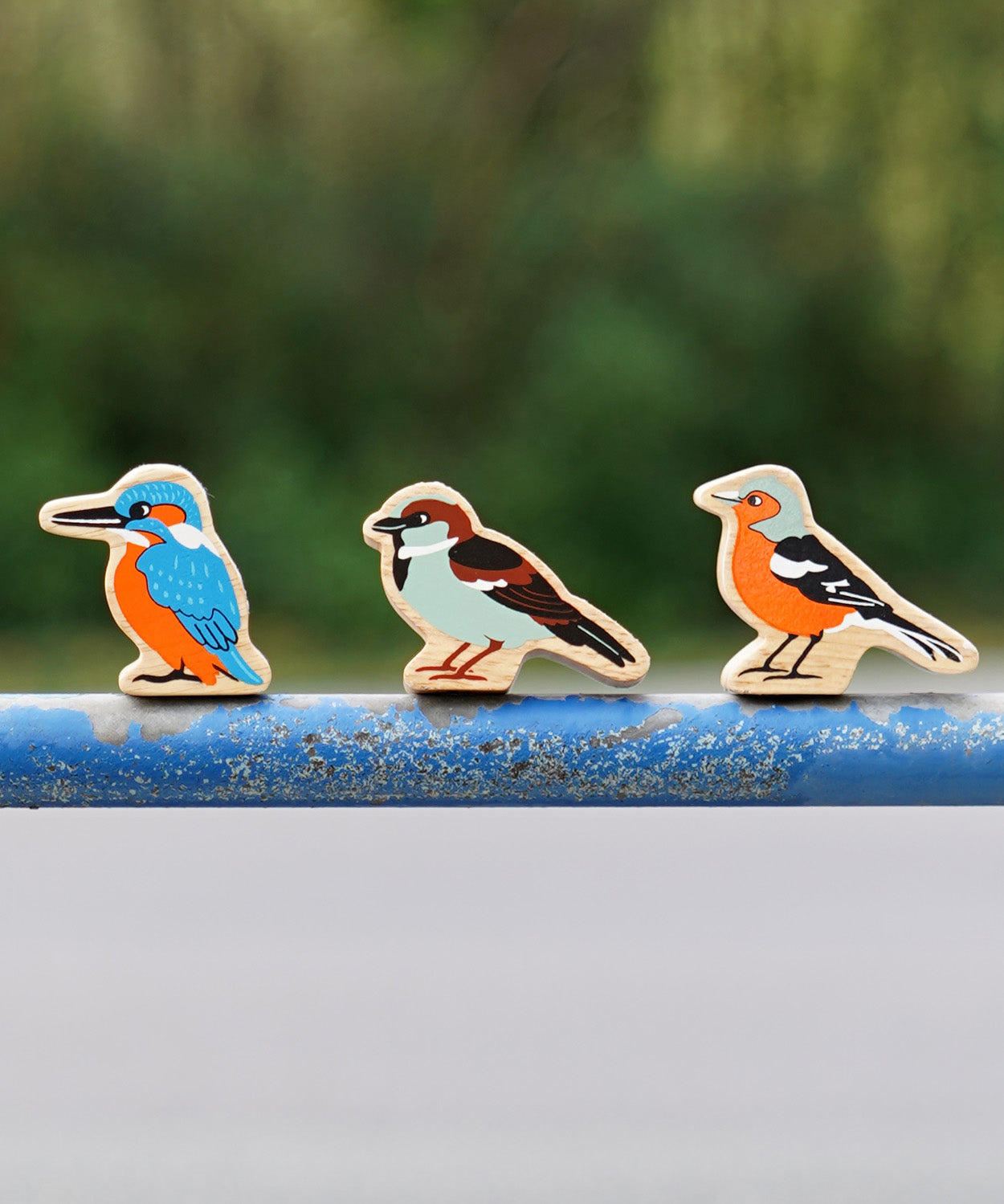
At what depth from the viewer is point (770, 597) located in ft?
3.14

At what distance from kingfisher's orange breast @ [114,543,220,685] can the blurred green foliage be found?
2087mm

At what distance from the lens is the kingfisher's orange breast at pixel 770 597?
952 millimetres

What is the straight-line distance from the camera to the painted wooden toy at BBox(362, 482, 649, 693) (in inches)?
37.1

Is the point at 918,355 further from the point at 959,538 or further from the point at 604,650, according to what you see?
the point at 604,650

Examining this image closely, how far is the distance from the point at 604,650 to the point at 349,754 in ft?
0.67

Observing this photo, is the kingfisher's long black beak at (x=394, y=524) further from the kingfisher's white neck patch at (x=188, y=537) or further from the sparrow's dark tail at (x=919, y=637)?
the sparrow's dark tail at (x=919, y=637)

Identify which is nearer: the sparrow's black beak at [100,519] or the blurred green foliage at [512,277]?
the sparrow's black beak at [100,519]

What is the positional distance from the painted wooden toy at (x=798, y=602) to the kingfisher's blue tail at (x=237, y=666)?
35 cm

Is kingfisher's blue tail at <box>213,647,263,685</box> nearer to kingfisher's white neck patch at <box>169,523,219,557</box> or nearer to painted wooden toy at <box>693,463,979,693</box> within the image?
kingfisher's white neck patch at <box>169,523,219,557</box>

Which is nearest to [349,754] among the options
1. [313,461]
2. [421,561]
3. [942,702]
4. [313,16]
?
[421,561]

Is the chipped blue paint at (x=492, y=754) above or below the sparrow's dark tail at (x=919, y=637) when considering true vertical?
below

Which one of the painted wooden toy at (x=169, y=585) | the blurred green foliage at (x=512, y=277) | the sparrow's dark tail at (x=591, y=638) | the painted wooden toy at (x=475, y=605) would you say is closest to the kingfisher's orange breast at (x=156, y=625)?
the painted wooden toy at (x=169, y=585)

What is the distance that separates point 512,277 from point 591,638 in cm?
251

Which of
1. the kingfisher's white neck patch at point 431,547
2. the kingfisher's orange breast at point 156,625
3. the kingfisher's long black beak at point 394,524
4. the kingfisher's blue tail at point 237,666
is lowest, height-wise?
the kingfisher's blue tail at point 237,666
